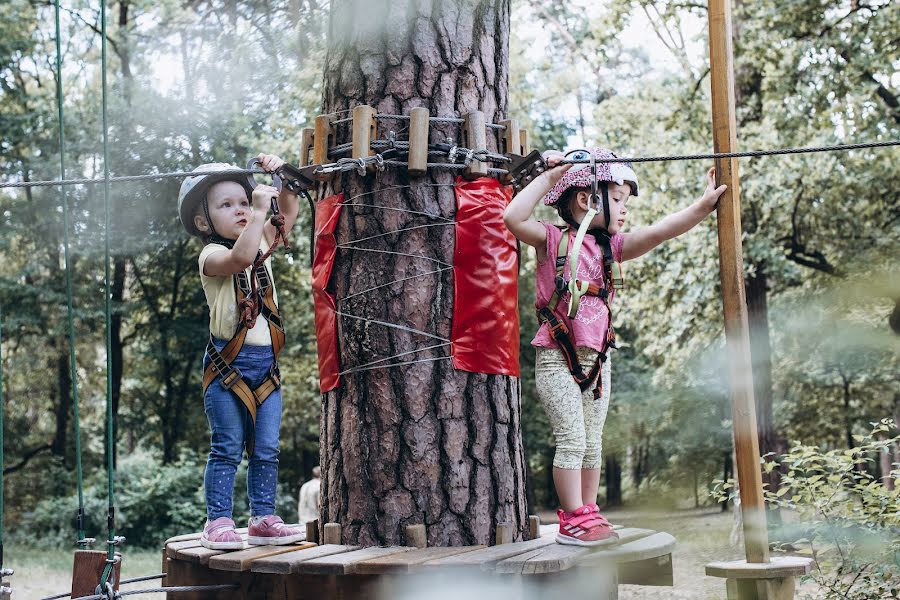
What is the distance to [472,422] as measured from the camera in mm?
3125

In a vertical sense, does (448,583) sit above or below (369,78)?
below

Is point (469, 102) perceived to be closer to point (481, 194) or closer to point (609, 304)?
point (481, 194)

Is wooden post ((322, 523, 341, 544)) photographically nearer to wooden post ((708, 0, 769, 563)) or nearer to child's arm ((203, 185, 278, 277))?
child's arm ((203, 185, 278, 277))

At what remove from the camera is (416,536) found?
2.99m

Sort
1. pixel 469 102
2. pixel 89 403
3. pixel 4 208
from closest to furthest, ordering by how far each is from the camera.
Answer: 1. pixel 469 102
2. pixel 4 208
3. pixel 89 403

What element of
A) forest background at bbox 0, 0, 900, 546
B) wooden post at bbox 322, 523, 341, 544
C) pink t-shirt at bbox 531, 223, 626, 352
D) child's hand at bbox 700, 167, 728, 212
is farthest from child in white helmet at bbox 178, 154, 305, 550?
forest background at bbox 0, 0, 900, 546

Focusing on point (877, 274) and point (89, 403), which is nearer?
point (877, 274)

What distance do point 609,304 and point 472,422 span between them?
0.65 m

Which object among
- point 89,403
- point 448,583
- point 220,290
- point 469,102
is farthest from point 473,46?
point 89,403

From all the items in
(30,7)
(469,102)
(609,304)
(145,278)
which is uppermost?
(30,7)

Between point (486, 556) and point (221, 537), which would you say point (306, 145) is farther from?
point (486, 556)

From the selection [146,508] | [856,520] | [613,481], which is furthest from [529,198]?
[613,481]

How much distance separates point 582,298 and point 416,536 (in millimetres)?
947

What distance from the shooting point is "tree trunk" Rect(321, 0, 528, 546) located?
308 centimetres
